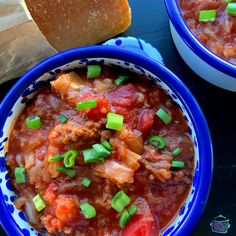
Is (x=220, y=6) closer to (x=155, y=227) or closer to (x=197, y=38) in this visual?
(x=197, y=38)

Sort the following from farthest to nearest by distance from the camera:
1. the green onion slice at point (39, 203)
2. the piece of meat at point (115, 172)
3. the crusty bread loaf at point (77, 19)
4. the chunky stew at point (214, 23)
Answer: the crusty bread loaf at point (77, 19), the chunky stew at point (214, 23), the green onion slice at point (39, 203), the piece of meat at point (115, 172)

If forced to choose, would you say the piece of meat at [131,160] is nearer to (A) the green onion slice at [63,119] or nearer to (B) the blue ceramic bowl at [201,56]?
(A) the green onion slice at [63,119]

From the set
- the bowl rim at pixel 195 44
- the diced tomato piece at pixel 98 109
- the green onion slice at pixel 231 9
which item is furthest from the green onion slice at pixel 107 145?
the green onion slice at pixel 231 9

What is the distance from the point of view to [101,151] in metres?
2.06

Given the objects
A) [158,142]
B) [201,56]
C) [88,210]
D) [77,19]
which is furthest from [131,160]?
[77,19]

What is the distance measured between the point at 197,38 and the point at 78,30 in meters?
0.62

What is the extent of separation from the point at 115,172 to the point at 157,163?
0.19 metres

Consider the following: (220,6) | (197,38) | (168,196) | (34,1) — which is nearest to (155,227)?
(168,196)

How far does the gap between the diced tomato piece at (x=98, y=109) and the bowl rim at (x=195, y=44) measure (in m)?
0.44

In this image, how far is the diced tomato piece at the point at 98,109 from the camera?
2117mm

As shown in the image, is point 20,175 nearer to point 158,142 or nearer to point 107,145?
point 107,145

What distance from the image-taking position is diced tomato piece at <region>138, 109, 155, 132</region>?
2.17 meters

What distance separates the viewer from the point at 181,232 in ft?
6.84

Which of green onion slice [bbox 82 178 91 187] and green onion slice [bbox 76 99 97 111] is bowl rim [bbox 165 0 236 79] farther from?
green onion slice [bbox 82 178 91 187]
